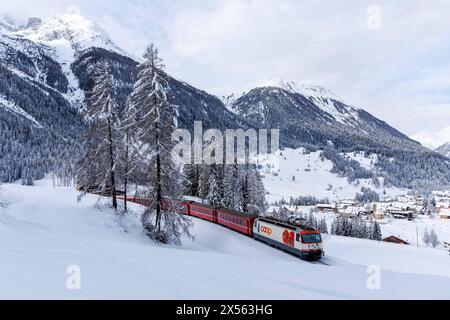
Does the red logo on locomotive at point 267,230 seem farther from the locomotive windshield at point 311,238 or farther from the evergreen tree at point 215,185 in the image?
the evergreen tree at point 215,185

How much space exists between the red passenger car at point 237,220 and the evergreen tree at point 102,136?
14.7 m

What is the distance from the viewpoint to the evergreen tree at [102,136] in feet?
92.5

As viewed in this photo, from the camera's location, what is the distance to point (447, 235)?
354ft

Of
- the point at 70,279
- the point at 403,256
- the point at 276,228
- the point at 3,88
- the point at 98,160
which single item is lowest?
the point at 403,256

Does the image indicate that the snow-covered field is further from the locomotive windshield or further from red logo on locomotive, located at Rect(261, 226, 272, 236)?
red logo on locomotive, located at Rect(261, 226, 272, 236)

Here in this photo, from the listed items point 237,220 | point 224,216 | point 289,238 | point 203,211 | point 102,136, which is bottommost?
point 289,238

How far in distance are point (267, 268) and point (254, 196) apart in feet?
140

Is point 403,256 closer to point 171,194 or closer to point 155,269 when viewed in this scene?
point 171,194

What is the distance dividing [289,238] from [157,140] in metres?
14.7

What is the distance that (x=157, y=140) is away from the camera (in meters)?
24.3

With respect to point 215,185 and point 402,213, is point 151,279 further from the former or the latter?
point 402,213

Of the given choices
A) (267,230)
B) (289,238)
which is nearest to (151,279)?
(289,238)

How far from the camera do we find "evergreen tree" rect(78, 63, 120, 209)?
28203mm
